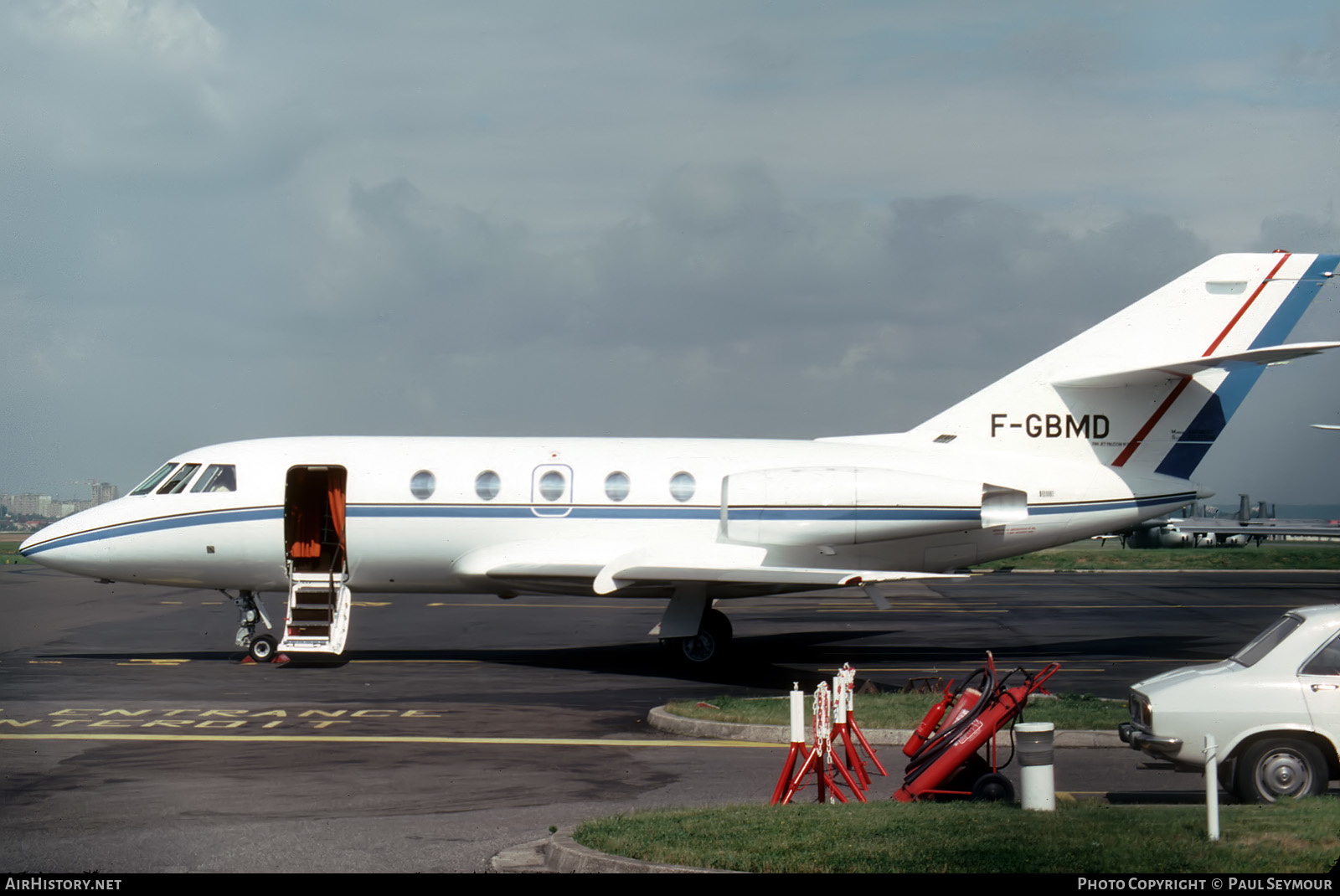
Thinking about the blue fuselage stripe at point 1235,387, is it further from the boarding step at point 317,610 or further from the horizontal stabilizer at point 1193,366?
the boarding step at point 317,610

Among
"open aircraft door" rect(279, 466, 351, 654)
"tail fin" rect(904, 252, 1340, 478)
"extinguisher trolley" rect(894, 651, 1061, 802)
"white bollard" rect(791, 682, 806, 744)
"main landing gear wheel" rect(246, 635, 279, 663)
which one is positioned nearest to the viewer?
"white bollard" rect(791, 682, 806, 744)

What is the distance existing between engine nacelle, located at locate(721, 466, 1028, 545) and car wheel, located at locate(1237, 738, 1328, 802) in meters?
10.8

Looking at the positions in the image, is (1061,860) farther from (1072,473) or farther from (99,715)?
(1072,473)

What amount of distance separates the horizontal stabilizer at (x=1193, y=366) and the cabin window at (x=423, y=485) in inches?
427

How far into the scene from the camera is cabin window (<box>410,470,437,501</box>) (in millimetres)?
21109

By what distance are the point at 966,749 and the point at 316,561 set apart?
1413 centimetres

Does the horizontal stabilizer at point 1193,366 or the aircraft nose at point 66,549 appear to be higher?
the horizontal stabilizer at point 1193,366

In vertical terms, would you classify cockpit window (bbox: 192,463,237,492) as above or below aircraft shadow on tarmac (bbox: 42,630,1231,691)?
above

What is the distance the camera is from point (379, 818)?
1004cm

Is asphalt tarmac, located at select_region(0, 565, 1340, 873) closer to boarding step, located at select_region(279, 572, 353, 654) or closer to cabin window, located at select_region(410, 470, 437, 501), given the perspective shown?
boarding step, located at select_region(279, 572, 353, 654)

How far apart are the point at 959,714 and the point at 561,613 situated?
22.2 m

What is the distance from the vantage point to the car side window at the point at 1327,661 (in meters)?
10.2

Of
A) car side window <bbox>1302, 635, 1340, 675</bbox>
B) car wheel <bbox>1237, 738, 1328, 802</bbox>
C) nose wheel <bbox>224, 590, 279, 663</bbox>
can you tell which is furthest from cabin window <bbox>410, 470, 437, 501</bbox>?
car side window <bbox>1302, 635, 1340, 675</bbox>

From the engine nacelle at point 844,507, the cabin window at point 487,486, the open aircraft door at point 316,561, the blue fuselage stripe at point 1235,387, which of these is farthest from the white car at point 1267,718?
the open aircraft door at point 316,561
